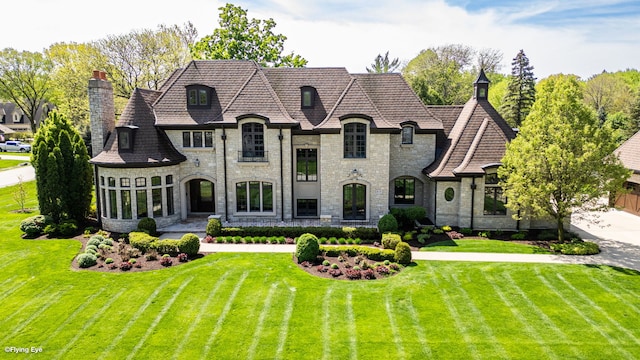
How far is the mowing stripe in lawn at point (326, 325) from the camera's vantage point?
13.2m

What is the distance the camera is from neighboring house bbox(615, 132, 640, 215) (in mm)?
29672

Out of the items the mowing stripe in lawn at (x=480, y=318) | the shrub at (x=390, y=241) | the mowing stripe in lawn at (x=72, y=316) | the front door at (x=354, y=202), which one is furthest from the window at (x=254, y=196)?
the mowing stripe in lawn at (x=480, y=318)

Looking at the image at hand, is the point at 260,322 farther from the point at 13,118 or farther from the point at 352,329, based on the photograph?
the point at 13,118

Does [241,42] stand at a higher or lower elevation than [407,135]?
higher

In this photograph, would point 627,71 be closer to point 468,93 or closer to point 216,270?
point 468,93

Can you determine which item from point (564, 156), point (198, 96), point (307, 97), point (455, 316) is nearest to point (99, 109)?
point (198, 96)

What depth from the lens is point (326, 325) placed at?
1462 cm

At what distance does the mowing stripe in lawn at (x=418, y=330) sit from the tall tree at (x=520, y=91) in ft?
144

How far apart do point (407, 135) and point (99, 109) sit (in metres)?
19.7

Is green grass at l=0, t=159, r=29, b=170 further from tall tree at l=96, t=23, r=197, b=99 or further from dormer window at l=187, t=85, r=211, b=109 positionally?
dormer window at l=187, t=85, r=211, b=109

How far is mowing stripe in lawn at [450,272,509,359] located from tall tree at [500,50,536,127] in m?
41.1

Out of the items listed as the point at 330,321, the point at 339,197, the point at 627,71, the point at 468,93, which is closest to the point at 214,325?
the point at 330,321

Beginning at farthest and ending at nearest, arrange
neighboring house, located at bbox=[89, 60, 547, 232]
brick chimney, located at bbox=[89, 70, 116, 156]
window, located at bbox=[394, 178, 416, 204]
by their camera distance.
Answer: window, located at bbox=[394, 178, 416, 204] → brick chimney, located at bbox=[89, 70, 116, 156] → neighboring house, located at bbox=[89, 60, 547, 232]

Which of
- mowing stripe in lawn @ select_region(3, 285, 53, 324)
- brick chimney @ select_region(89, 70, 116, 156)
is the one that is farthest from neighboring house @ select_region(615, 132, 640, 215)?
brick chimney @ select_region(89, 70, 116, 156)
